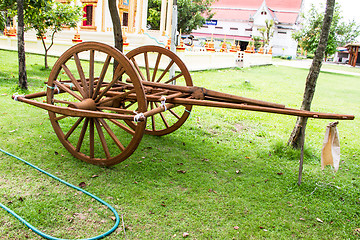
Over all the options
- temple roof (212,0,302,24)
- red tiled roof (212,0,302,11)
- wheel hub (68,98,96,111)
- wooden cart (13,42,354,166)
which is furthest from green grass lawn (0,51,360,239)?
red tiled roof (212,0,302,11)

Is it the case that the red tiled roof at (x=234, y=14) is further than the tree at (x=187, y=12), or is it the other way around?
the red tiled roof at (x=234, y=14)

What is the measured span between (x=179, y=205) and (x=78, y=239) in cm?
110

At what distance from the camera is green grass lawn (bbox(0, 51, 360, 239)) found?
305cm

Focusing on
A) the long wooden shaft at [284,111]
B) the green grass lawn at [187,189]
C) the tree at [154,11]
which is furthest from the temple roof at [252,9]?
the long wooden shaft at [284,111]

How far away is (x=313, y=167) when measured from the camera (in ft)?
15.5

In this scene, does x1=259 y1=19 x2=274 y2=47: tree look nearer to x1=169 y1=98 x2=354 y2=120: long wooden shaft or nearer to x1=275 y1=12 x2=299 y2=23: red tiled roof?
x1=275 y1=12 x2=299 y2=23: red tiled roof

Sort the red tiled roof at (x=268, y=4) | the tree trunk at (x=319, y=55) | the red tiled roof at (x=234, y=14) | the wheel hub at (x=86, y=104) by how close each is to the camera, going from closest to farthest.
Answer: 1. the wheel hub at (x=86, y=104)
2. the tree trunk at (x=319, y=55)
3. the red tiled roof at (x=234, y=14)
4. the red tiled roof at (x=268, y=4)

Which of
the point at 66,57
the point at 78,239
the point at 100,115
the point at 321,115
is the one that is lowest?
the point at 78,239

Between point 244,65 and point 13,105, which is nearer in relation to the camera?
point 13,105

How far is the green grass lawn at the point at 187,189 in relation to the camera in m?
3.05

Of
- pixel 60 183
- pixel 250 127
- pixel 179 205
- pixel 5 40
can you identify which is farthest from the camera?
pixel 5 40

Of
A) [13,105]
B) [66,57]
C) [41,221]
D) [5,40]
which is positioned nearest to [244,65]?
[5,40]

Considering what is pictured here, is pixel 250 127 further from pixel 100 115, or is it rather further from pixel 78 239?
pixel 78 239

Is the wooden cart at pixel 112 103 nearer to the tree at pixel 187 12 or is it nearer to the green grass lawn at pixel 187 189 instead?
the green grass lawn at pixel 187 189
